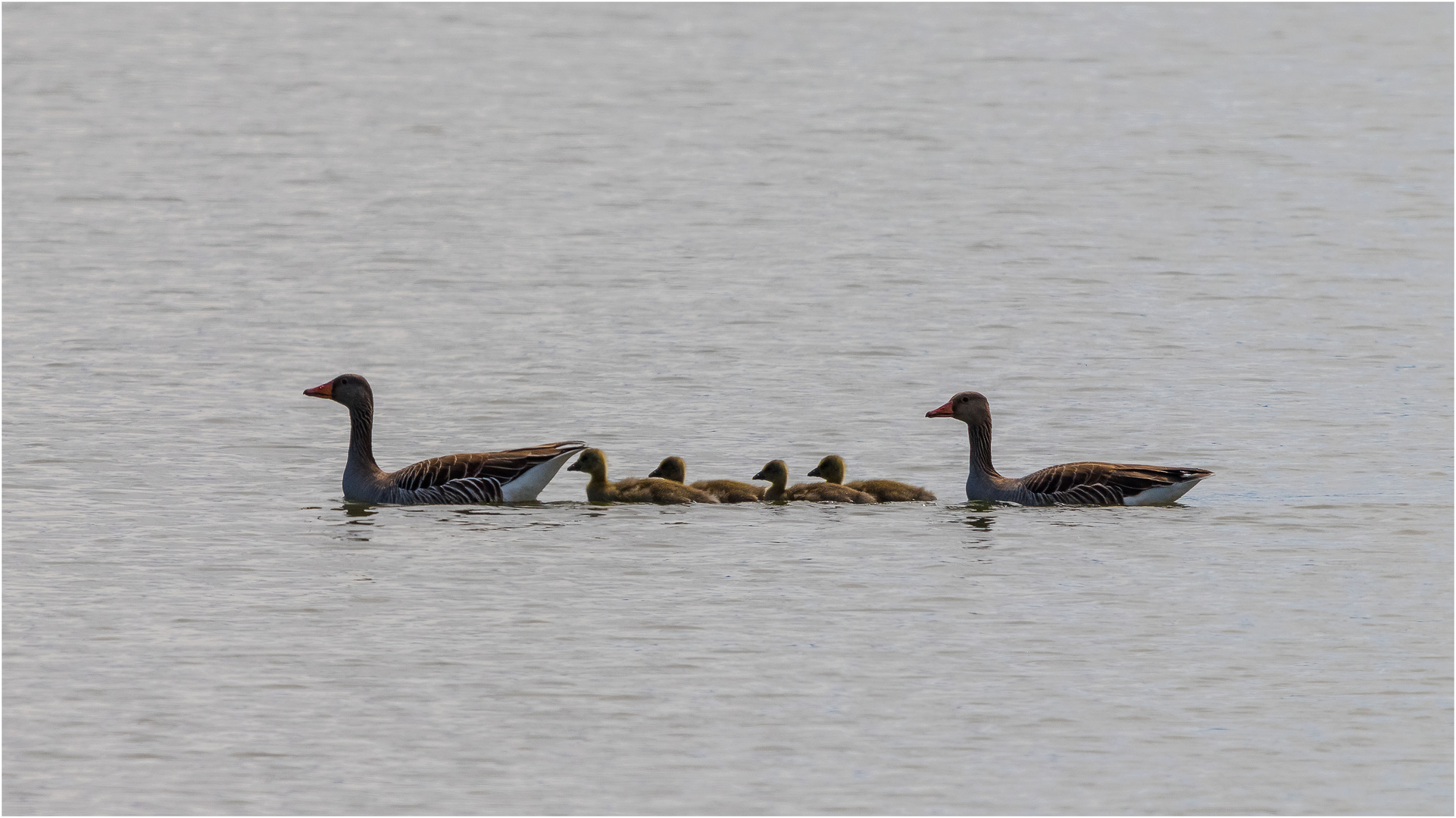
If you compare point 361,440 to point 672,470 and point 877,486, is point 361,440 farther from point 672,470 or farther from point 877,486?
point 877,486

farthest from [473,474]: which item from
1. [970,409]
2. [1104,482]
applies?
[1104,482]

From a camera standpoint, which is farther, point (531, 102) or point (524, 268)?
point (531, 102)

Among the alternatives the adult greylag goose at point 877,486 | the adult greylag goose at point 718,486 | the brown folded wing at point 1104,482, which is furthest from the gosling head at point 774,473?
the brown folded wing at point 1104,482

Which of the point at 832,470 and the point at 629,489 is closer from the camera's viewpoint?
the point at 629,489

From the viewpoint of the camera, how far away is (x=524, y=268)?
3569 cm

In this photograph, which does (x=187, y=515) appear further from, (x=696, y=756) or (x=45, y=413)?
(x=696, y=756)

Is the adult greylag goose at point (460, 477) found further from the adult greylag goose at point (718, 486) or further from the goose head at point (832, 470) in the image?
→ the goose head at point (832, 470)

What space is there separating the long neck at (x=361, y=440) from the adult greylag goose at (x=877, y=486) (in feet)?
14.0

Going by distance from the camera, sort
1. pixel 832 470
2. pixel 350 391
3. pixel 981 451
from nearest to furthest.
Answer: pixel 832 470
pixel 981 451
pixel 350 391

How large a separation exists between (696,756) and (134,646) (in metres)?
4.53

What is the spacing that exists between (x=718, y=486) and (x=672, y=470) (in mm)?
514

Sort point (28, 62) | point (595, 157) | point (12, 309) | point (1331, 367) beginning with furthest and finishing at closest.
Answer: point (28, 62)
point (595, 157)
point (12, 309)
point (1331, 367)

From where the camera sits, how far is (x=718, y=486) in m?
20.4

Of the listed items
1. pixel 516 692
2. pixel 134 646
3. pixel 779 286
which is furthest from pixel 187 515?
pixel 779 286
